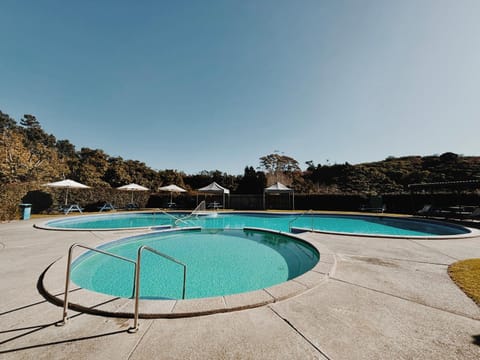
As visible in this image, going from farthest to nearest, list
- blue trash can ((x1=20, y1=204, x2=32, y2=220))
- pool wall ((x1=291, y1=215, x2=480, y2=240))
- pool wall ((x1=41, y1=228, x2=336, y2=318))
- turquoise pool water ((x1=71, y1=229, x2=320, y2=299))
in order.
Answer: blue trash can ((x1=20, y1=204, x2=32, y2=220)) < pool wall ((x1=291, y1=215, x2=480, y2=240)) < turquoise pool water ((x1=71, y1=229, x2=320, y2=299)) < pool wall ((x1=41, y1=228, x2=336, y2=318))

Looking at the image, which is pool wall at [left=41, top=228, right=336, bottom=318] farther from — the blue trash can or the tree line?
the tree line

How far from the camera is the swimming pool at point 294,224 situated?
872 cm

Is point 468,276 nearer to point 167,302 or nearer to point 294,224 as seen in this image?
point 167,302

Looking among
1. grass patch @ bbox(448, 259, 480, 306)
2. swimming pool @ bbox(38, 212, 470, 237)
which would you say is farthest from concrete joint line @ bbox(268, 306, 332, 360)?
swimming pool @ bbox(38, 212, 470, 237)

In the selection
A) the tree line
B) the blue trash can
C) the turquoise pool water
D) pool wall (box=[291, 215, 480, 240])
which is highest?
the tree line

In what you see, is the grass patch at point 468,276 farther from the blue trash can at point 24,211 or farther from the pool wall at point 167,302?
the blue trash can at point 24,211

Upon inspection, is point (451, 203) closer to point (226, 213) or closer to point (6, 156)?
point (226, 213)

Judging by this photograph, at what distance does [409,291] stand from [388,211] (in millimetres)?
15721

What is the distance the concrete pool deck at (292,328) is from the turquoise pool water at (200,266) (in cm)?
133

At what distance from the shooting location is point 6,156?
14.2 meters

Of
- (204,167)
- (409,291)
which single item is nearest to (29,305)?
(409,291)

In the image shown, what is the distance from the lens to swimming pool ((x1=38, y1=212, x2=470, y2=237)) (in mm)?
8719

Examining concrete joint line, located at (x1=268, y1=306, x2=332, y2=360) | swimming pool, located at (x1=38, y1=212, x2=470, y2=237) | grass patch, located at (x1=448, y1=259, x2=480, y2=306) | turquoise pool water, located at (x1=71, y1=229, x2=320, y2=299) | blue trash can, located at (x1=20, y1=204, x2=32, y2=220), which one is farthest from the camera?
blue trash can, located at (x1=20, y1=204, x2=32, y2=220)

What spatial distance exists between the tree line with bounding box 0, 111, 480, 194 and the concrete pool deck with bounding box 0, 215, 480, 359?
58.5 feet
